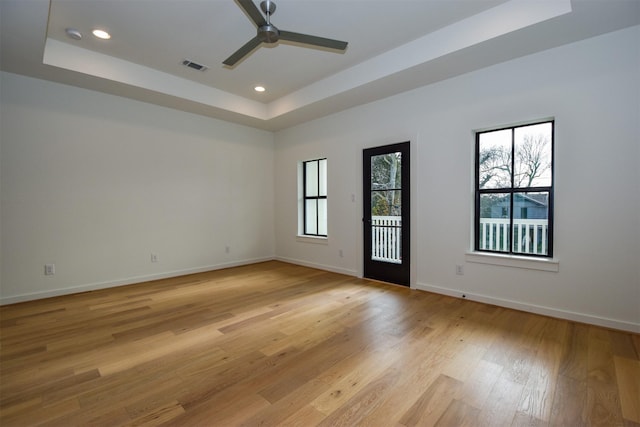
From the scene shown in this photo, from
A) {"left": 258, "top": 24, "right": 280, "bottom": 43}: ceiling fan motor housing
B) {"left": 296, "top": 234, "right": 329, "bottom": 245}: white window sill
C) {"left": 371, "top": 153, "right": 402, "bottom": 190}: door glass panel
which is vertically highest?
{"left": 258, "top": 24, "right": 280, "bottom": 43}: ceiling fan motor housing

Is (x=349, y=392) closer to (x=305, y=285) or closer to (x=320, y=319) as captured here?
(x=320, y=319)

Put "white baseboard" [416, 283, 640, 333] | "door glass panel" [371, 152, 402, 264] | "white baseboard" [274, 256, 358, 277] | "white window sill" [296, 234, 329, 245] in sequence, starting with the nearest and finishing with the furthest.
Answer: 1. "white baseboard" [416, 283, 640, 333]
2. "door glass panel" [371, 152, 402, 264]
3. "white baseboard" [274, 256, 358, 277]
4. "white window sill" [296, 234, 329, 245]

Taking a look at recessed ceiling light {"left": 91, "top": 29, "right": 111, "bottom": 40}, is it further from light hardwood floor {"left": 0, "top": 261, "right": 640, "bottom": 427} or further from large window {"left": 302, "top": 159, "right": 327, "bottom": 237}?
large window {"left": 302, "top": 159, "right": 327, "bottom": 237}

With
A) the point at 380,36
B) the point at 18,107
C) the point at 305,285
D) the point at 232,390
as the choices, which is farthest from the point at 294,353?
the point at 18,107

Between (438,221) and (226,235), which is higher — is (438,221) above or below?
above

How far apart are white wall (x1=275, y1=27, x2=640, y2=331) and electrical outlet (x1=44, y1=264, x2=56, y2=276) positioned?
15.4ft

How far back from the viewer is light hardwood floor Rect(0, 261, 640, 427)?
64.4 inches

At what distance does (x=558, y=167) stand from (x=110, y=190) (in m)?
5.63

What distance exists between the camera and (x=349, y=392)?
71.4 inches

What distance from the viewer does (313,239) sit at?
5.51 m

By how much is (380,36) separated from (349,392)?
3450 millimetres

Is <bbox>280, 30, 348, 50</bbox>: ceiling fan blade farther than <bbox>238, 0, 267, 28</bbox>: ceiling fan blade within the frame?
Yes

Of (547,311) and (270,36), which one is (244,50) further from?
(547,311)

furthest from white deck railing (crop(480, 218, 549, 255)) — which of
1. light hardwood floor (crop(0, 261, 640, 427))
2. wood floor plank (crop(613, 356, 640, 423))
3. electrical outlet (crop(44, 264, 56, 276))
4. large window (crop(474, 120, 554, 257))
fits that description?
electrical outlet (crop(44, 264, 56, 276))
